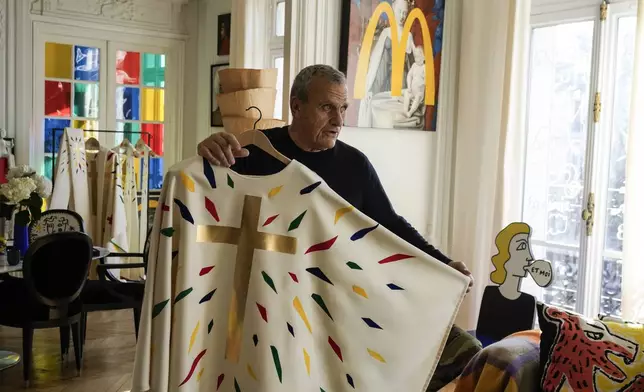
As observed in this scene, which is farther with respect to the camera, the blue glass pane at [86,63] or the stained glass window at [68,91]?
the blue glass pane at [86,63]

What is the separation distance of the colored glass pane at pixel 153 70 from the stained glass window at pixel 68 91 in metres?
0.49

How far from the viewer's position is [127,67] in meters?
6.64

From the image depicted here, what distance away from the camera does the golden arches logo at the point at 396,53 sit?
12.9ft

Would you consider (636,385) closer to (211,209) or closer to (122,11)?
(211,209)

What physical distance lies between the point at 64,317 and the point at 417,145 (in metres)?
2.37

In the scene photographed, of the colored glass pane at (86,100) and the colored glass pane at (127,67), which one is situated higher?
the colored glass pane at (127,67)

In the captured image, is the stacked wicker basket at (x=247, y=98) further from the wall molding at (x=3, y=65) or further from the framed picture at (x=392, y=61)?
the wall molding at (x=3, y=65)

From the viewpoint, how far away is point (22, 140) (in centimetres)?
592

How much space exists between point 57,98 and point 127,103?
26.6 inches

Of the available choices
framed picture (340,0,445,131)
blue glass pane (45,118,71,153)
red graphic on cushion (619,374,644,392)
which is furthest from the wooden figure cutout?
blue glass pane (45,118,71,153)

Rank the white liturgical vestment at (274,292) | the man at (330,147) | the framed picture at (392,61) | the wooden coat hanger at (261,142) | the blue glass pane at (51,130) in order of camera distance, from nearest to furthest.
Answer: the white liturgical vestment at (274,292), the wooden coat hanger at (261,142), the man at (330,147), the framed picture at (392,61), the blue glass pane at (51,130)

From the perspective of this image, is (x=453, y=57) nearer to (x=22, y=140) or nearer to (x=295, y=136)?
(x=295, y=136)

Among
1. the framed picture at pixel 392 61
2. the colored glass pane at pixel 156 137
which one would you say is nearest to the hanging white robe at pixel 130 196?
the colored glass pane at pixel 156 137

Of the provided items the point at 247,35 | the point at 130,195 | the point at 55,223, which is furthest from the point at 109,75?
the point at 247,35
